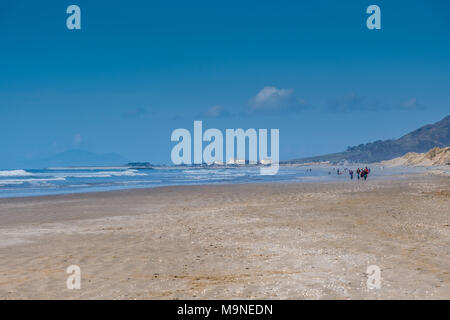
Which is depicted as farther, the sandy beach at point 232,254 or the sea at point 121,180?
the sea at point 121,180

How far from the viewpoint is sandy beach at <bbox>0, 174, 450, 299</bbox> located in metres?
7.52

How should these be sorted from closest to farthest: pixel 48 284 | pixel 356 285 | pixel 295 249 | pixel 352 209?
pixel 356 285 < pixel 48 284 < pixel 295 249 < pixel 352 209

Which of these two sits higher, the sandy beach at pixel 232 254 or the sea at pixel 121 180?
the sandy beach at pixel 232 254

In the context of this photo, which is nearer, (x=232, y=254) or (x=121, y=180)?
(x=232, y=254)

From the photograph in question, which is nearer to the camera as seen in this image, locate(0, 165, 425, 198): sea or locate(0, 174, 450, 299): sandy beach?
locate(0, 174, 450, 299): sandy beach

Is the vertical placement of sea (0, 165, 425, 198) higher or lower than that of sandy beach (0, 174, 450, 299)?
lower

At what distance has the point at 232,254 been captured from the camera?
10562 millimetres

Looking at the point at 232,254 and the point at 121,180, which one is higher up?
the point at 232,254

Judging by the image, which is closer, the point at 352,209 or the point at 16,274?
the point at 16,274

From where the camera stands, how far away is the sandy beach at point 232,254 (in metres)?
7.52
